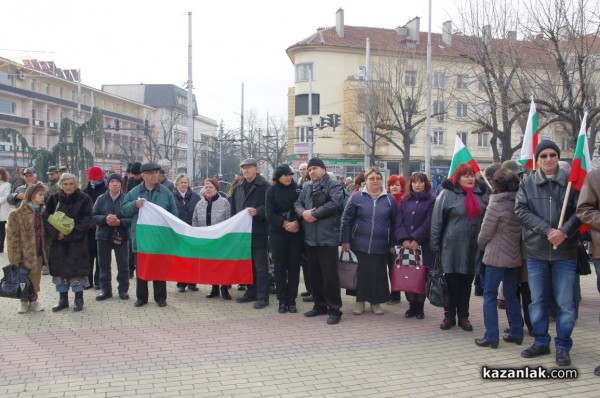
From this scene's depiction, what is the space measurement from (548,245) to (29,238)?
6467mm

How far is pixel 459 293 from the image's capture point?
6742 mm

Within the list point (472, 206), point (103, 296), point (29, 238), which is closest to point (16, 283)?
point (29, 238)

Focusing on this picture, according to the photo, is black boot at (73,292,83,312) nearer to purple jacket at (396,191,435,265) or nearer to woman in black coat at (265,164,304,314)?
woman in black coat at (265,164,304,314)

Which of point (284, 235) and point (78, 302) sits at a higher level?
point (284, 235)

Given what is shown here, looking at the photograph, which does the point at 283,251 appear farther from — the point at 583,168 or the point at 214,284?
the point at 583,168

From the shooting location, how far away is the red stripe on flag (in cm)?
823

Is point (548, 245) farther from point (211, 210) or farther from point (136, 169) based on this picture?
point (136, 169)

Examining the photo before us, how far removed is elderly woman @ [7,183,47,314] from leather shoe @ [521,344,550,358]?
6.27 meters

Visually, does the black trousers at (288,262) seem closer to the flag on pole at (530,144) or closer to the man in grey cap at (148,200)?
the man in grey cap at (148,200)

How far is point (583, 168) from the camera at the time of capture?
5.62 metres

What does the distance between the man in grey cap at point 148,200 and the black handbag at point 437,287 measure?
388 cm

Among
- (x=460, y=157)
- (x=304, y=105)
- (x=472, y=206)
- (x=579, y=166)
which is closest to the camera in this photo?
(x=579, y=166)

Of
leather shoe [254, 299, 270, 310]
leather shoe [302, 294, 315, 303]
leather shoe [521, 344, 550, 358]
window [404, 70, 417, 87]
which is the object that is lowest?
leather shoe [302, 294, 315, 303]

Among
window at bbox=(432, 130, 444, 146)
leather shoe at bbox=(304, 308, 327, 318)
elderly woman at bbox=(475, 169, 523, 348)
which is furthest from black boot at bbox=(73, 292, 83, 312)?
window at bbox=(432, 130, 444, 146)
